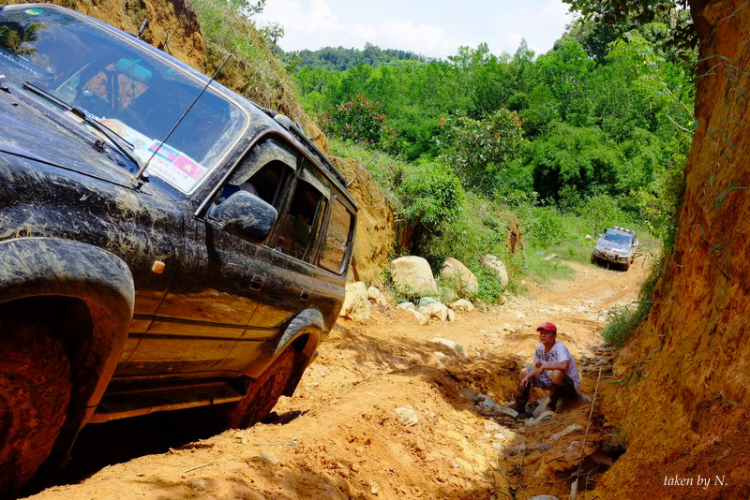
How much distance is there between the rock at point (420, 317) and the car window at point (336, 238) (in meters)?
6.97

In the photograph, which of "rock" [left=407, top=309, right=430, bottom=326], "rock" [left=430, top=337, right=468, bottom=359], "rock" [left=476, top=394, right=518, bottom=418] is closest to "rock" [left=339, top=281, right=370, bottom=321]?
"rock" [left=430, top=337, right=468, bottom=359]

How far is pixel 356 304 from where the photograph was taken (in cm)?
1029

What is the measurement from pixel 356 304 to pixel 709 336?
716 centimetres

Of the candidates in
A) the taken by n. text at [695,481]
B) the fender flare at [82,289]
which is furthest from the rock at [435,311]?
the fender flare at [82,289]

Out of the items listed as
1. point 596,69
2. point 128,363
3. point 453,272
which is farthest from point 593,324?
point 596,69

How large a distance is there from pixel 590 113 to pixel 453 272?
3572cm

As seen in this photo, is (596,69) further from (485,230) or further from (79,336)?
(79,336)

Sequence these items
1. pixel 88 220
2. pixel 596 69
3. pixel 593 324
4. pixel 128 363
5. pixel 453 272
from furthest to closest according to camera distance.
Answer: pixel 596 69
pixel 453 272
pixel 593 324
pixel 128 363
pixel 88 220

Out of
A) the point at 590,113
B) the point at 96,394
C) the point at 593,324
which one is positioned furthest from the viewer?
the point at 590,113

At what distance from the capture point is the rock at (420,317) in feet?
39.1

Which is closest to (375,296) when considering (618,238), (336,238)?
(336,238)

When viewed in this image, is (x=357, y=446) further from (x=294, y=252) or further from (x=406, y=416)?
(x=294, y=252)

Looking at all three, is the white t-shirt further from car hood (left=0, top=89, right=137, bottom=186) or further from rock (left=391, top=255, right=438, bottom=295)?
rock (left=391, top=255, right=438, bottom=295)

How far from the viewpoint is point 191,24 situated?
32.0ft
